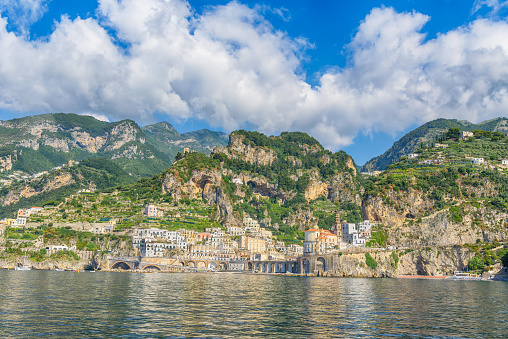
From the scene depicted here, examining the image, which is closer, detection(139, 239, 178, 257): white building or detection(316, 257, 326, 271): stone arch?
detection(316, 257, 326, 271): stone arch

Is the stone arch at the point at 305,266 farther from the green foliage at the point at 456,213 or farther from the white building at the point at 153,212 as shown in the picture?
the white building at the point at 153,212

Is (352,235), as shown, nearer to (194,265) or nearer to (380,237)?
(380,237)

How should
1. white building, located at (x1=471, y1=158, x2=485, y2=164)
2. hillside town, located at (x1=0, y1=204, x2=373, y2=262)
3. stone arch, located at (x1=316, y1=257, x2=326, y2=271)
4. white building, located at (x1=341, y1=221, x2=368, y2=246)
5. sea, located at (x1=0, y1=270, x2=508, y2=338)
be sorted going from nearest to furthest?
sea, located at (x1=0, y1=270, x2=508, y2=338) < stone arch, located at (x1=316, y1=257, x2=326, y2=271) < hillside town, located at (x1=0, y1=204, x2=373, y2=262) < white building, located at (x1=341, y1=221, x2=368, y2=246) < white building, located at (x1=471, y1=158, x2=485, y2=164)

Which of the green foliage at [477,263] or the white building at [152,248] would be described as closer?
the green foliage at [477,263]

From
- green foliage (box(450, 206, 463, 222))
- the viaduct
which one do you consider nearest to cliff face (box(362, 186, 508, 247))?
green foliage (box(450, 206, 463, 222))

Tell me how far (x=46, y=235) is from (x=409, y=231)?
4767 inches

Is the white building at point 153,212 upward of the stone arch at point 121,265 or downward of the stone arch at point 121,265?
upward

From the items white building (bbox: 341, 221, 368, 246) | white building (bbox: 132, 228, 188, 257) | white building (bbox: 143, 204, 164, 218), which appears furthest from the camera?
white building (bbox: 143, 204, 164, 218)

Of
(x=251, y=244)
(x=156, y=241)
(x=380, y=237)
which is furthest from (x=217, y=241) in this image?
(x=380, y=237)

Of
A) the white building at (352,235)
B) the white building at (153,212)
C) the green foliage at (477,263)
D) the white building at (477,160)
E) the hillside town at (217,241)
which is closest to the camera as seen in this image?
the green foliage at (477,263)

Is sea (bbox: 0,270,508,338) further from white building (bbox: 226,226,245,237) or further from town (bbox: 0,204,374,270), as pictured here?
white building (bbox: 226,226,245,237)

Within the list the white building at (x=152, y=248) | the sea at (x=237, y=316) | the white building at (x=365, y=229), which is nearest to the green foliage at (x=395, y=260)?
the white building at (x=365, y=229)

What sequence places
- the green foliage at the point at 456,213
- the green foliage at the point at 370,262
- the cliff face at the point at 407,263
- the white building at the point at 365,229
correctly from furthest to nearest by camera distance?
1. the white building at the point at 365,229
2. the green foliage at the point at 456,213
3. the green foliage at the point at 370,262
4. the cliff face at the point at 407,263

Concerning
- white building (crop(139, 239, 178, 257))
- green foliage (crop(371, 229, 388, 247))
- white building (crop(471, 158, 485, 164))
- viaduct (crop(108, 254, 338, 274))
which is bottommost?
viaduct (crop(108, 254, 338, 274))
